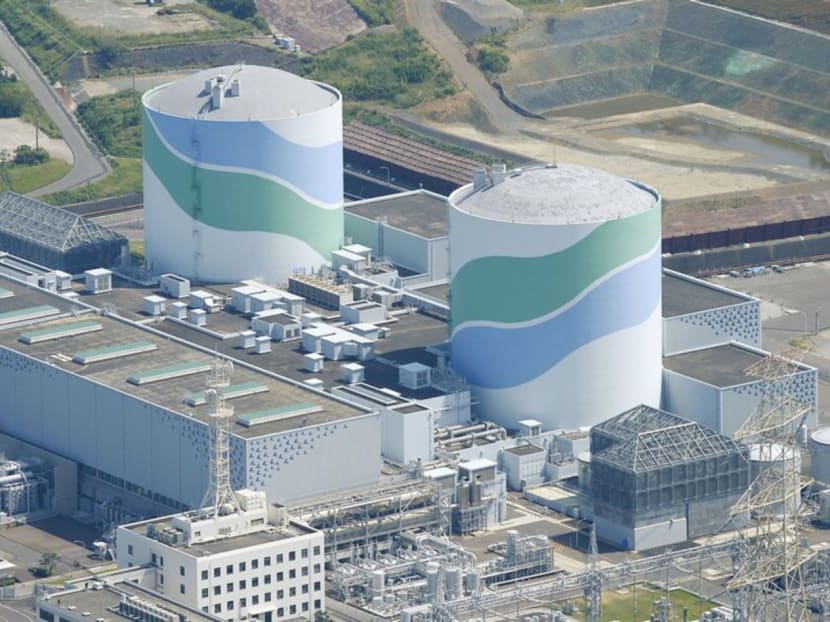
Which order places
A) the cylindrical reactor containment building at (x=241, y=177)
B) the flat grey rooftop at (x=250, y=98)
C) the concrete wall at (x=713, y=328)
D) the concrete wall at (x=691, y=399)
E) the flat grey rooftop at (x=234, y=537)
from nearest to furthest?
the flat grey rooftop at (x=234, y=537)
the concrete wall at (x=691, y=399)
the concrete wall at (x=713, y=328)
the cylindrical reactor containment building at (x=241, y=177)
the flat grey rooftop at (x=250, y=98)

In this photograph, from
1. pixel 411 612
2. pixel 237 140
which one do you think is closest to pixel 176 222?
pixel 237 140

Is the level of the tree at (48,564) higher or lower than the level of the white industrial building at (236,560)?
lower

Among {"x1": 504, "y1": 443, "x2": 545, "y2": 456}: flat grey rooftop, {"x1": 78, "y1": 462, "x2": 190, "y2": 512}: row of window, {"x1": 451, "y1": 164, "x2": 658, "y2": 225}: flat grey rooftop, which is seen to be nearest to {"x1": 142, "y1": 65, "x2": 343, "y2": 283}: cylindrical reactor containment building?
{"x1": 451, "y1": 164, "x2": 658, "y2": 225}: flat grey rooftop

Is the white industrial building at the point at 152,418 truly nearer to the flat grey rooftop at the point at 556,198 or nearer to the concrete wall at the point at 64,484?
the concrete wall at the point at 64,484

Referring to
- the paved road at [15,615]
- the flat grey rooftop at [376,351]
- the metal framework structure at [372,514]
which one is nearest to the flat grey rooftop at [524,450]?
the flat grey rooftop at [376,351]

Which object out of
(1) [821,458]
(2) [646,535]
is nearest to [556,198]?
(1) [821,458]

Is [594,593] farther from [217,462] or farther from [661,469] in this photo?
[217,462]

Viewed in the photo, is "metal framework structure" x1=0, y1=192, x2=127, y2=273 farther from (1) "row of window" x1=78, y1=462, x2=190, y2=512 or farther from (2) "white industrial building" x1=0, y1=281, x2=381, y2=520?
(1) "row of window" x1=78, y1=462, x2=190, y2=512
